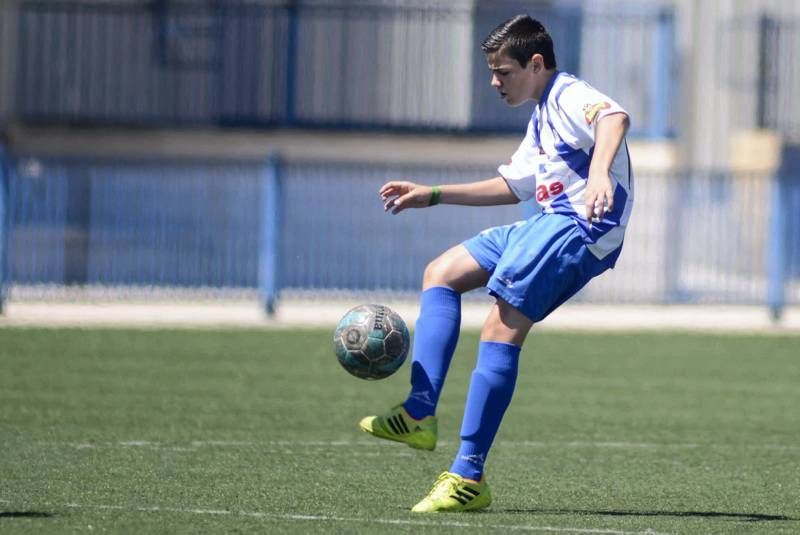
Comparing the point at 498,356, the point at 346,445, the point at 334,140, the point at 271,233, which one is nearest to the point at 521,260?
the point at 498,356

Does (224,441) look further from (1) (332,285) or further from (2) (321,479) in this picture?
(1) (332,285)

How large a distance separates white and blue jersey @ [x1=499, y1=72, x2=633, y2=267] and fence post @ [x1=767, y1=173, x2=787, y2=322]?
1163cm

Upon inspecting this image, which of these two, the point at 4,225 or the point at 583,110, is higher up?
the point at 583,110

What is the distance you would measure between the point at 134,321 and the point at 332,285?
299 cm

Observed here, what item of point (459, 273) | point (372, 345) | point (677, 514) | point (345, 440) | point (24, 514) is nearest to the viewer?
point (24, 514)

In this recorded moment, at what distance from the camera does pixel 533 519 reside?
678 centimetres

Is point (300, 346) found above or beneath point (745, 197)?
beneath

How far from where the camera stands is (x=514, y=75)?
7086 millimetres

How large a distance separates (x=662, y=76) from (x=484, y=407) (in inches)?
620

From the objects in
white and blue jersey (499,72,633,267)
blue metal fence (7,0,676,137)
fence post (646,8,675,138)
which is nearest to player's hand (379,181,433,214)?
white and blue jersey (499,72,633,267)

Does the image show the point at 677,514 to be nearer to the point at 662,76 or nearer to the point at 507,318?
the point at 507,318

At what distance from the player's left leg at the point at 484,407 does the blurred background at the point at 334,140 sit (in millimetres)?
10849

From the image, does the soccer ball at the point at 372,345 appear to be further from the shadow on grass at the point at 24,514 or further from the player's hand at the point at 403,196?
the shadow on grass at the point at 24,514

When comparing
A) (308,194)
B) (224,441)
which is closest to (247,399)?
(224,441)
